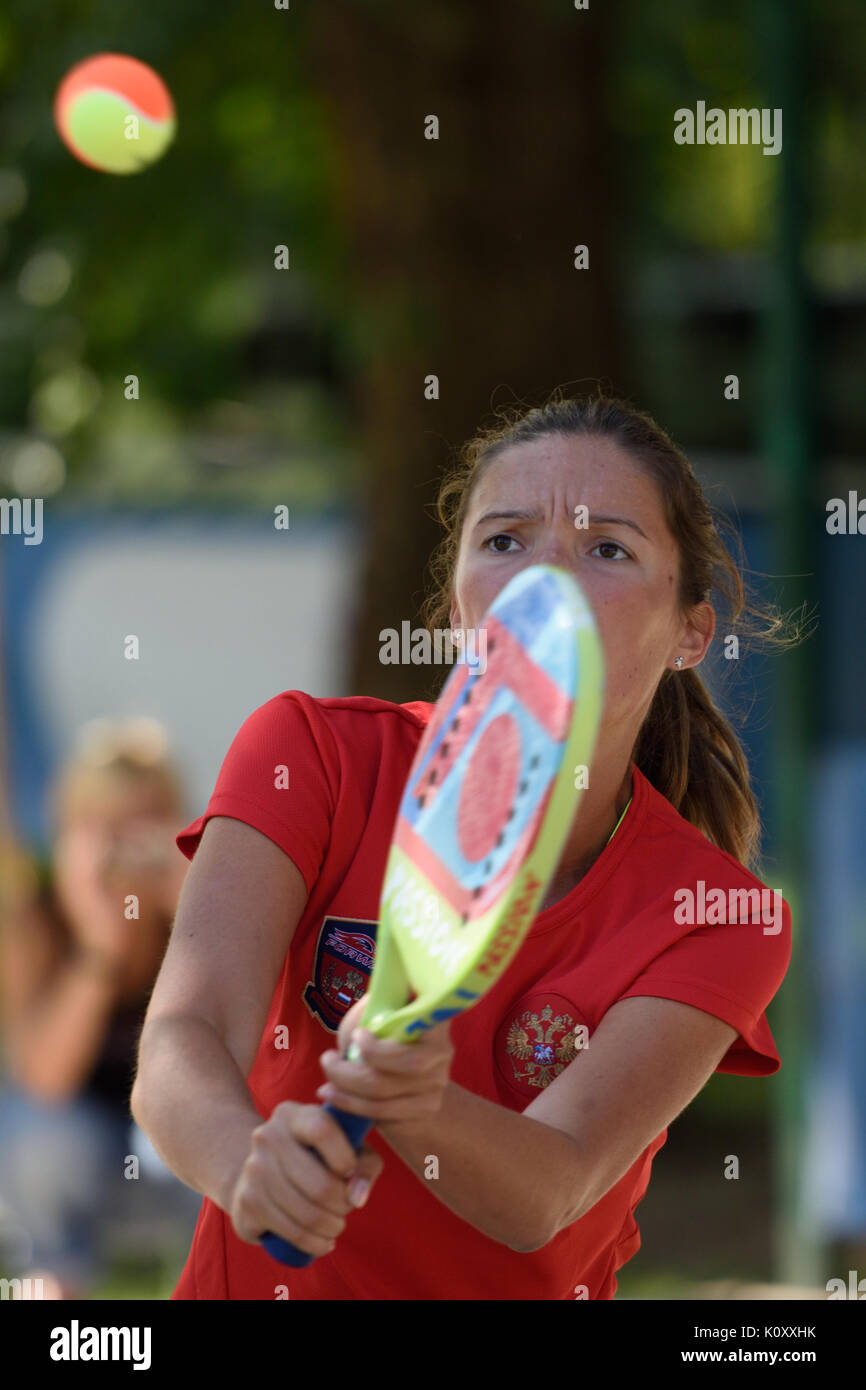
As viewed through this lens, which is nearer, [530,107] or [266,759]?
[266,759]

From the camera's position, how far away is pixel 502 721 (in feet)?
5.55

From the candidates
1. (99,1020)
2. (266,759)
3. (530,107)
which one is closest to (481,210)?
(530,107)

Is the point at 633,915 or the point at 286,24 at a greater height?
the point at 286,24

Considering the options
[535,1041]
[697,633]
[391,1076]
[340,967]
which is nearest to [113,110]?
[697,633]

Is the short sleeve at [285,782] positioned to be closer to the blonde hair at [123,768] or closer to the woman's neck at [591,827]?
the woman's neck at [591,827]

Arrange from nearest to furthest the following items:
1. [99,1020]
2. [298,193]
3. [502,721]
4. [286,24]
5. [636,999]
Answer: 1. [502,721]
2. [636,999]
3. [99,1020]
4. [286,24]
5. [298,193]

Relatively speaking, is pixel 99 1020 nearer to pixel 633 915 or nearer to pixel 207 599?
pixel 207 599

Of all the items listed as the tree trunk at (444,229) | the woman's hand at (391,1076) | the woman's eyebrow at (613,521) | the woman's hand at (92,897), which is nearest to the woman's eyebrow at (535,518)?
the woman's eyebrow at (613,521)

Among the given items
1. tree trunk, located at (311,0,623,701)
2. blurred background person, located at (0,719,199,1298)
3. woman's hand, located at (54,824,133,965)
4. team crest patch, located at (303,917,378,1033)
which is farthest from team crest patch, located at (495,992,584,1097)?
tree trunk, located at (311,0,623,701)

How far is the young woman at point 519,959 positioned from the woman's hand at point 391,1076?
0.20 meters

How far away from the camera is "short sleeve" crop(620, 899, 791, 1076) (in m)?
2.10

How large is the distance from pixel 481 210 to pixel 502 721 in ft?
16.2

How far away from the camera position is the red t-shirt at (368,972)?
2.11 m

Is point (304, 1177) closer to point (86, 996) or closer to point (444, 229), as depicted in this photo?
point (86, 996)
